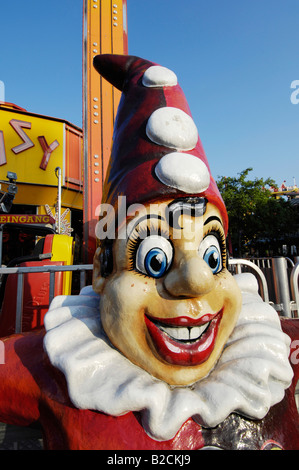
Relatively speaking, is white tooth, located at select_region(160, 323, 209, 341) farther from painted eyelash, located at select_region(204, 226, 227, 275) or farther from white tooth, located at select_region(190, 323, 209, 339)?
painted eyelash, located at select_region(204, 226, 227, 275)

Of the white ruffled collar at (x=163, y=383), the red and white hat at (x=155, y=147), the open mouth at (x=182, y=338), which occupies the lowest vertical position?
the white ruffled collar at (x=163, y=383)

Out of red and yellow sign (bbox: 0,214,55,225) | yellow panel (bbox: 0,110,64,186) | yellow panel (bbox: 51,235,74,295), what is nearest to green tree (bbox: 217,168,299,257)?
yellow panel (bbox: 0,110,64,186)

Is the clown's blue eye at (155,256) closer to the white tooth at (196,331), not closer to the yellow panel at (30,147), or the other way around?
the white tooth at (196,331)

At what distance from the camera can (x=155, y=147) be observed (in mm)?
1261

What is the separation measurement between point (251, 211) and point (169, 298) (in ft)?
53.7

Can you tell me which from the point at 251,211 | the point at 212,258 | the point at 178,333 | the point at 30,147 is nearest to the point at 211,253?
the point at 212,258

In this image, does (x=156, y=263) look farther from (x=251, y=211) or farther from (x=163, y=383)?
(x=251, y=211)

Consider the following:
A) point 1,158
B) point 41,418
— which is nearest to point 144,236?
point 41,418

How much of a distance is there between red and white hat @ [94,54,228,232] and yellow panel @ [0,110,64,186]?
765 cm

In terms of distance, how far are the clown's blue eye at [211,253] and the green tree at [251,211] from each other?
1527 centimetres

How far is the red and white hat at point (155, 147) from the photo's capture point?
117cm

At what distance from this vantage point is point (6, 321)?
8.80ft

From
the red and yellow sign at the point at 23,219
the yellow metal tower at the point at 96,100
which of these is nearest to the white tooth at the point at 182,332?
the yellow metal tower at the point at 96,100

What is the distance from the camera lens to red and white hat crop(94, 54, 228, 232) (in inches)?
46.1
